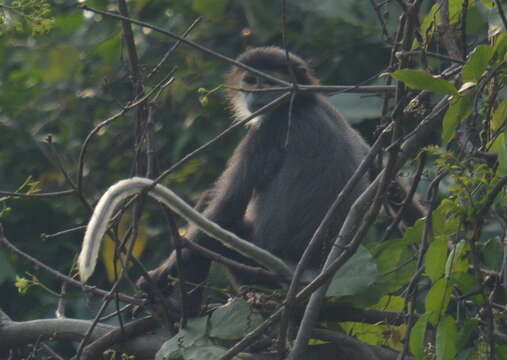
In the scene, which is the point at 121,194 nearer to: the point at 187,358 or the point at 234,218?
the point at 187,358

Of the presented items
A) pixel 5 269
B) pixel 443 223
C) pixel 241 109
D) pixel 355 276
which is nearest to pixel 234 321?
pixel 355 276

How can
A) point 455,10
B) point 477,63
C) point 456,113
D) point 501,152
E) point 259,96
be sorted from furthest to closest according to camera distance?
point 259,96 < point 455,10 < point 456,113 < point 477,63 < point 501,152

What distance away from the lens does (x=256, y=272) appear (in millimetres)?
3842

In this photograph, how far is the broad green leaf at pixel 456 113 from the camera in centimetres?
311

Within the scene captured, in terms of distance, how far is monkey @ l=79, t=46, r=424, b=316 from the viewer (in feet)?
16.2

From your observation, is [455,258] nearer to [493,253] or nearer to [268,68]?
[493,253]

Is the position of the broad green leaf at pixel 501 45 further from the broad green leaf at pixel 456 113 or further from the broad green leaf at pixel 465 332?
the broad green leaf at pixel 465 332

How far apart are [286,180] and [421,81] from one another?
2.22 meters

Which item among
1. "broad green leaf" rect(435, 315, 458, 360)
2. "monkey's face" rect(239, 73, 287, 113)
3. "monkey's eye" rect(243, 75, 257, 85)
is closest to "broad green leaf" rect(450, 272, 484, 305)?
"broad green leaf" rect(435, 315, 458, 360)

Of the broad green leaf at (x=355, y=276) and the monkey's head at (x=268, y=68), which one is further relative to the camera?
the monkey's head at (x=268, y=68)

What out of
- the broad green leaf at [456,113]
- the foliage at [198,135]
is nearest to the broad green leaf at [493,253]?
the foliage at [198,135]

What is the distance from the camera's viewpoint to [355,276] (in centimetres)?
387

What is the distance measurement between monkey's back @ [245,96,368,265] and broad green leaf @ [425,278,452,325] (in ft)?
5.73

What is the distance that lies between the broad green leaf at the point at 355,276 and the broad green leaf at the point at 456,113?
0.86 m
